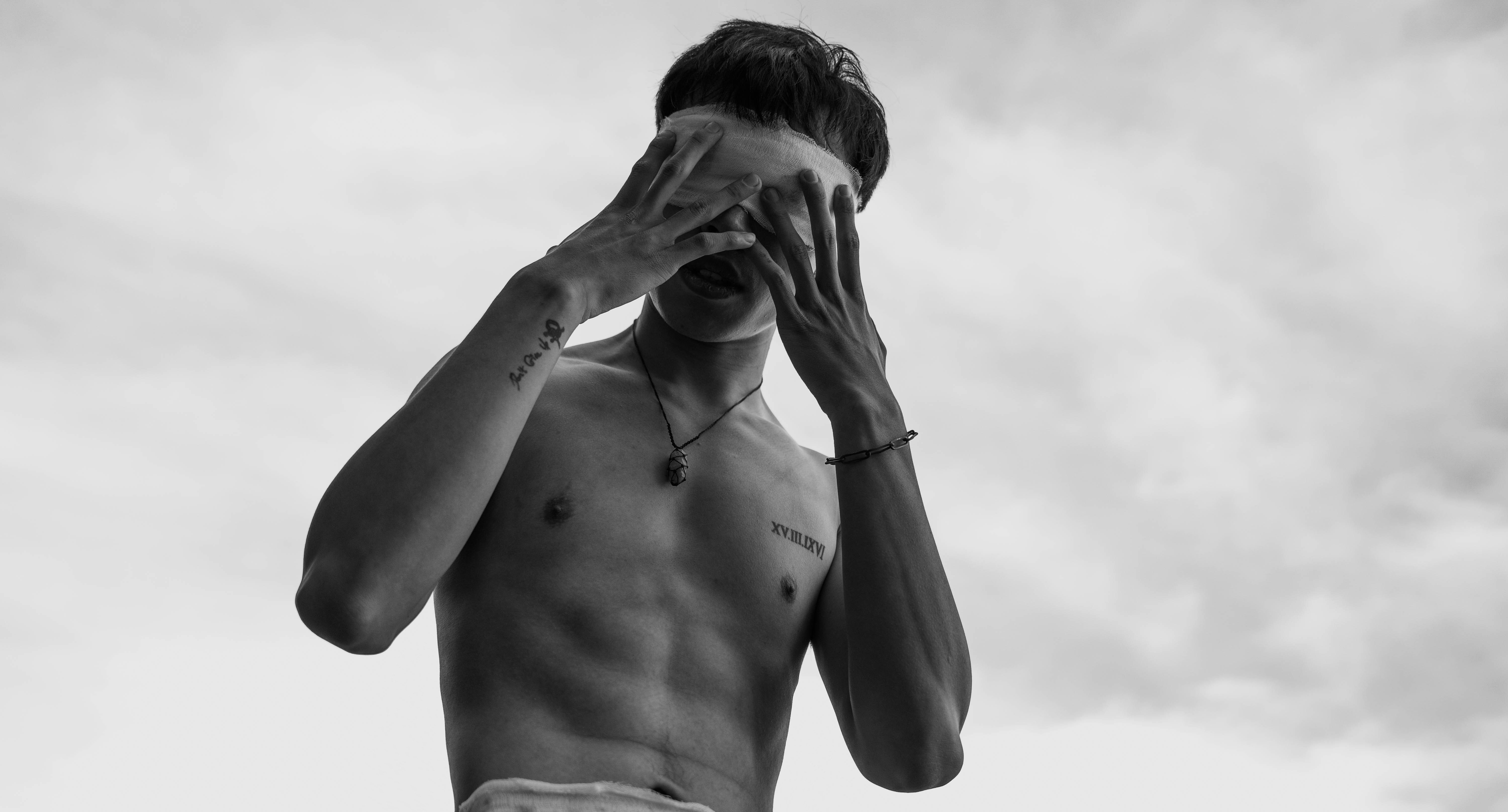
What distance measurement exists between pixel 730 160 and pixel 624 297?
15.1 inches

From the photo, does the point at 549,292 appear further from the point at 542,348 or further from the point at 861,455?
the point at 861,455

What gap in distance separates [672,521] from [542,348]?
0.49m

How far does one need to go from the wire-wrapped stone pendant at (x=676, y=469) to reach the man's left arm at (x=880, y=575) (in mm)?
275

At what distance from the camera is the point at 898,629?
2.07 metres

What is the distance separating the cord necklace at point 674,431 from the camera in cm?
235

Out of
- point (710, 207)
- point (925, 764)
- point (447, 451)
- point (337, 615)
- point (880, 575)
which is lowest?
point (925, 764)

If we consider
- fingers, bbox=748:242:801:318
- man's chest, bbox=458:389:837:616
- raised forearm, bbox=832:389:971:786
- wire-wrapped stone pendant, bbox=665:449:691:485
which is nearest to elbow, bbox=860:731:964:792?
raised forearm, bbox=832:389:971:786

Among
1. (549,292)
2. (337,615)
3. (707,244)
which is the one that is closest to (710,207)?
(707,244)

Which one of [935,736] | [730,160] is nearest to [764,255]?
[730,160]

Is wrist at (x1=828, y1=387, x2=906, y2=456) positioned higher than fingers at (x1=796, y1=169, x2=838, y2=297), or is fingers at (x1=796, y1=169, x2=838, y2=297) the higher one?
fingers at (x1=796, y1=169, x2=838, y2=297)

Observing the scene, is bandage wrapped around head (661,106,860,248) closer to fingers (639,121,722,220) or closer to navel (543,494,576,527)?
fingers (639,121,722,220)

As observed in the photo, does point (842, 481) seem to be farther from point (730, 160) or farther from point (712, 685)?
point (730, 160)

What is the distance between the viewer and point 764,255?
228cm

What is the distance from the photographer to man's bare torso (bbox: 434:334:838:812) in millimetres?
2039
